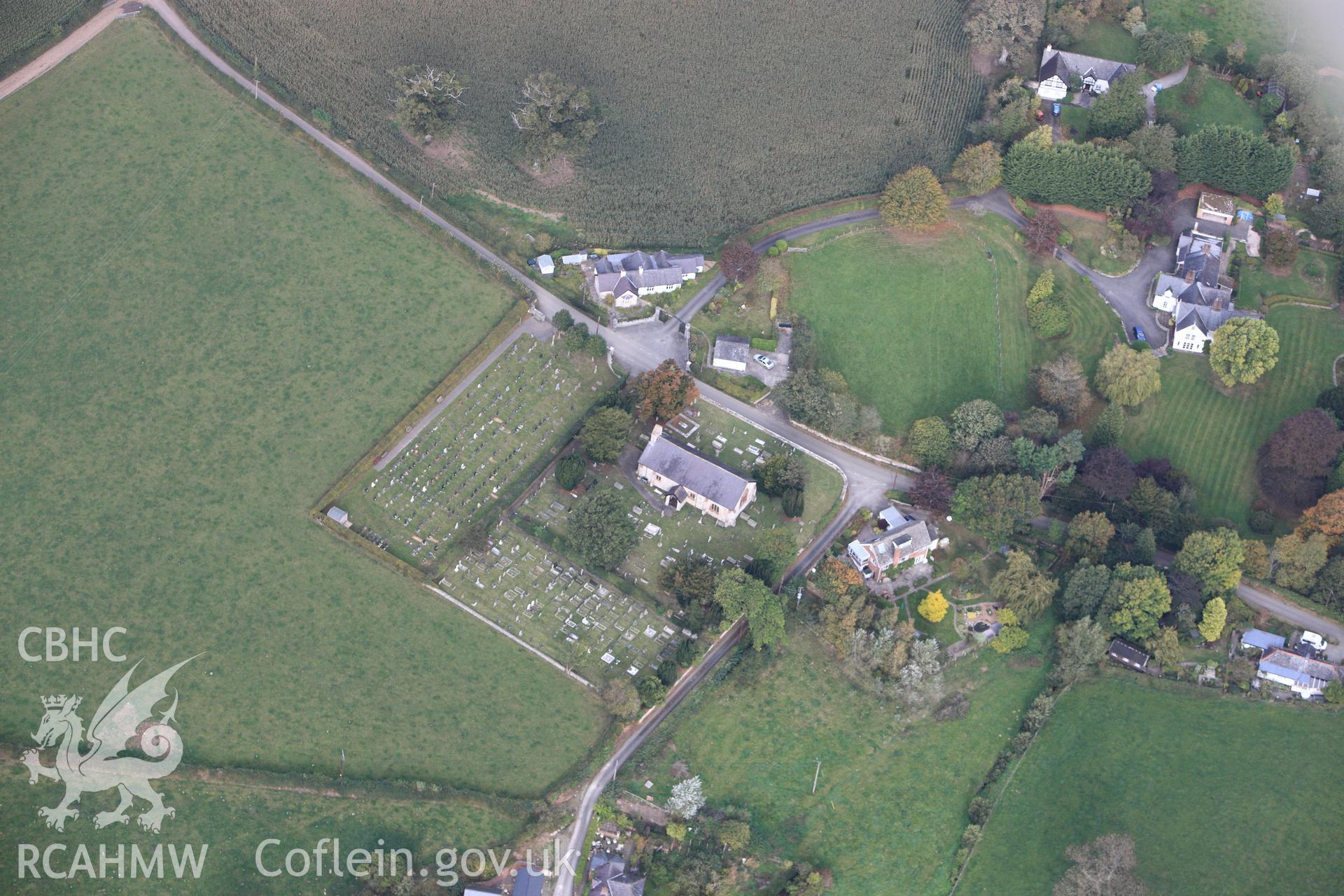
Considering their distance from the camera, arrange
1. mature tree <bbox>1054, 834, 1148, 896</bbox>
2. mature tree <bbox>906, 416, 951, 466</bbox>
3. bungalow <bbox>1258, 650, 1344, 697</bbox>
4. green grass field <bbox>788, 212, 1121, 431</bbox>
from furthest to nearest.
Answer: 1. green grass field <bbox>788, 212, 1121, 431</bbox>
2. mature tree <bbox>906, 416, 951, 466</bbox>
3. bungalow <bbox>1258, 650, 1344, 697</bbox>
4. mature tree <bbox>1054, 834, 1148, 896</bbox>

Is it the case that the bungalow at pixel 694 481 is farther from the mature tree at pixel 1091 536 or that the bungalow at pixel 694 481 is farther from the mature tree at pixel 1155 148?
the mature tree at pixel 1155 148

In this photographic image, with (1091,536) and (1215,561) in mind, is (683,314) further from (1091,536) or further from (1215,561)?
(1215,561)

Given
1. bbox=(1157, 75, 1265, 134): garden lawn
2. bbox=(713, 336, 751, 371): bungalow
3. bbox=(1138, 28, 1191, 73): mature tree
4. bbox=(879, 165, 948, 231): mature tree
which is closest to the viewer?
bbox=(713, 336, 751, 371): bungalow

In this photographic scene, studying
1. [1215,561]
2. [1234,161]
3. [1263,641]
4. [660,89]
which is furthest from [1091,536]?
[660,89]

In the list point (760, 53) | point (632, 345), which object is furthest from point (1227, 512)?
point (760, 53)

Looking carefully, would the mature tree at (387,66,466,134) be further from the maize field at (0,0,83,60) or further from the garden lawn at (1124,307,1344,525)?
the garden lawn at (1124,307,1344,525)

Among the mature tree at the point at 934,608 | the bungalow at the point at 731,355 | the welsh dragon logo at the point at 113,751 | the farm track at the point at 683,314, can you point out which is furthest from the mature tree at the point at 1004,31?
the welsh dragon logo at the point at 113,751

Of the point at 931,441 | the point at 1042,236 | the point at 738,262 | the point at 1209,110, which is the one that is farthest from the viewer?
the point at 1209,110

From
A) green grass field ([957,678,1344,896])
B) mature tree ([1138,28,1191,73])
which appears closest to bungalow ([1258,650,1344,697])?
green grass field ([957,678,1344,896])
